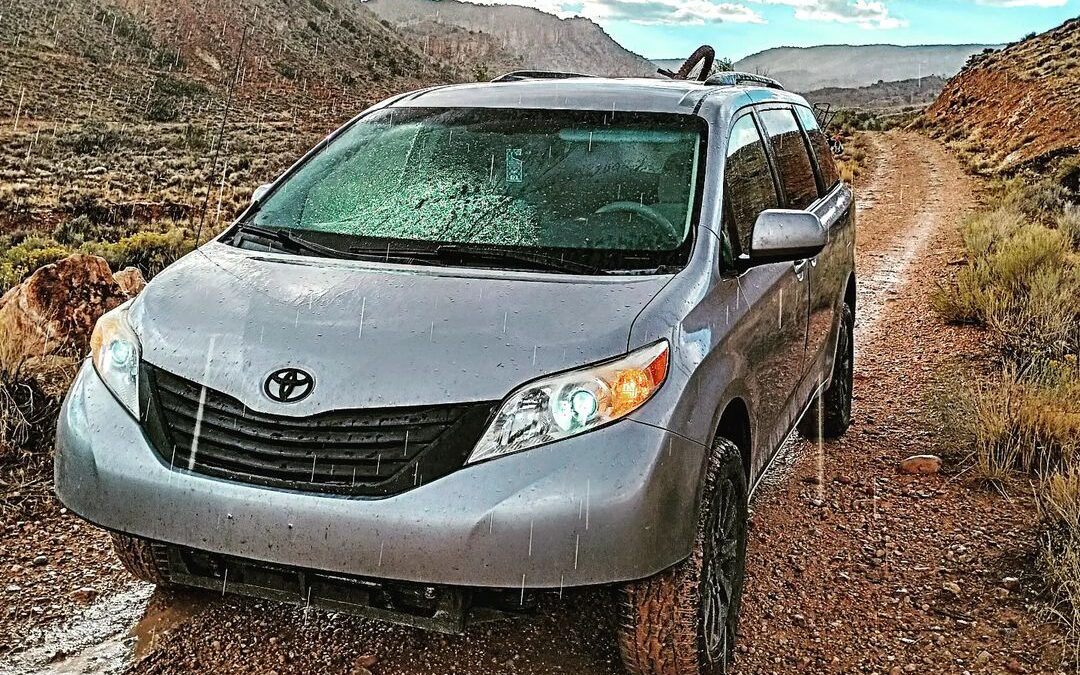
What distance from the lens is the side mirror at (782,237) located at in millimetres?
3328

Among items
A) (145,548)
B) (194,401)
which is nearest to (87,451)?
(194,401)

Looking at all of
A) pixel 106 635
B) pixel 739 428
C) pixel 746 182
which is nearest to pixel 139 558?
pixel 106 635

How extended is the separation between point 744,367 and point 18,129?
32938 mm

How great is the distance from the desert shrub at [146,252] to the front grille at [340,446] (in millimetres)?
7607

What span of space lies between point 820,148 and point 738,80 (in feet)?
3.38

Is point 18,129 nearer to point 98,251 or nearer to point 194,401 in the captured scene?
point 98,251

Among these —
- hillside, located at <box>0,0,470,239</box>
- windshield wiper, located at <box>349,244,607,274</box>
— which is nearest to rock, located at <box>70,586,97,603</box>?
windshield wiper, located at <box>349,244,607,274</box>

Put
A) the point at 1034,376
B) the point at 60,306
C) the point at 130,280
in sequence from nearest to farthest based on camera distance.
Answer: the point at 1034,376, the point at 60,306, the point at 130,280

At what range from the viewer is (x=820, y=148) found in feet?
18.0

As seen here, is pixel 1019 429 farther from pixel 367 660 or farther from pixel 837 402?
pixel 367 660

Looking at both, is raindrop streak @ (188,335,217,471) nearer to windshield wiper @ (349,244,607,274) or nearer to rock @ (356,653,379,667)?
windshield wiper @ (349,244,607,274)

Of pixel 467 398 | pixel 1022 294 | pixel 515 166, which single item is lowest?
pixel 1022 294

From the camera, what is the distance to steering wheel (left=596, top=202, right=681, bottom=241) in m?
3.44

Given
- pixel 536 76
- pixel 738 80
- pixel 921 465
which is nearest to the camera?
pixel 738 80
